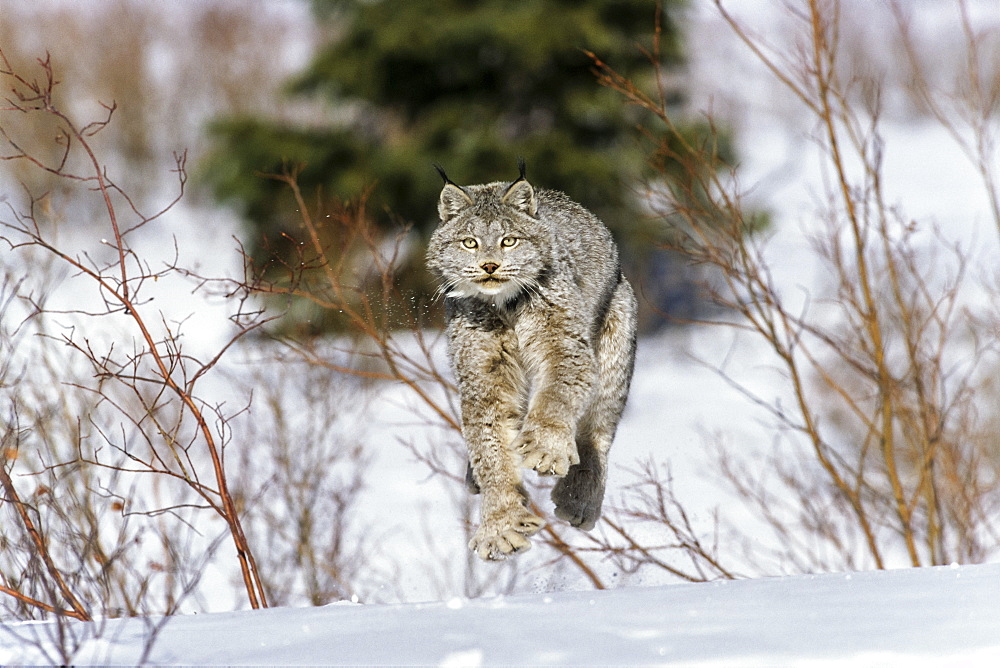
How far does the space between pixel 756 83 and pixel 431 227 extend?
28.9 meters

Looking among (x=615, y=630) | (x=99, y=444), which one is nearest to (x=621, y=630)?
(x=615, y=630)

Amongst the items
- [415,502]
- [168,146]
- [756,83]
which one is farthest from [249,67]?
[415,502]

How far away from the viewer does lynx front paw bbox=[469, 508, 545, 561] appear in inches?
160

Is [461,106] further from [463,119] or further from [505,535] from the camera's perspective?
[505,535]

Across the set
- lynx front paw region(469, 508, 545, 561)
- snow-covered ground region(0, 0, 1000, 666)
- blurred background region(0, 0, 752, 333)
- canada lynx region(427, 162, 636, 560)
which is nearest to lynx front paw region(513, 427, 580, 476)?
canada lynx region(427, 162, 636, 560)

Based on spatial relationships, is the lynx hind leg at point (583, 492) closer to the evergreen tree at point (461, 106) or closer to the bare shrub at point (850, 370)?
the bare shrub at point (850, 370)

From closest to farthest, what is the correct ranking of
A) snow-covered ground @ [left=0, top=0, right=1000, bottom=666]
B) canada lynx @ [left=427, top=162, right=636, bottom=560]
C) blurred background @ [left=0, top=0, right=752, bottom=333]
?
snow-covered ground @ [left=0, top=0, right=1000, bottom=666]
canada lynx @ [left=427, top=162, right=636, bottom=560]
blurred background @ [left=0, top=0, right=752, bottom=333]

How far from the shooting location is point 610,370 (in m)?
4.95

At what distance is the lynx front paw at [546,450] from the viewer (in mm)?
4070

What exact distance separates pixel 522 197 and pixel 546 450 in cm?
100

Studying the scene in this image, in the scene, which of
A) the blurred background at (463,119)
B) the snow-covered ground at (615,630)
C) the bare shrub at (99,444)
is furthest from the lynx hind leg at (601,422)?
the blurred background at (463,119)

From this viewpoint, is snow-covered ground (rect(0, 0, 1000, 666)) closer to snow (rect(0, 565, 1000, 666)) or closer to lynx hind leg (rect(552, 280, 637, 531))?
snow (rect(0, 565, 1000, 666))

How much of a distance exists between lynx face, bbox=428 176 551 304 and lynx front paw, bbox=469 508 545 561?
0.83m

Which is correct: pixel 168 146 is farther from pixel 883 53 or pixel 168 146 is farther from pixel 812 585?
pixel 812 585
